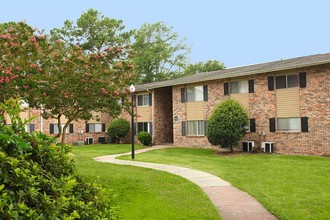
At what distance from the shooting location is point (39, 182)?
7.70ft

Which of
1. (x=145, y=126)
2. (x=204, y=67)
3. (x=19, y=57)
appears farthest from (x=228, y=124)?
(x=204, y=67)

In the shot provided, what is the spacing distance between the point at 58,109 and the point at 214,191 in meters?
6.44

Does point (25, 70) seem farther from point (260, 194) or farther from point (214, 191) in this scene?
point (260, 194)

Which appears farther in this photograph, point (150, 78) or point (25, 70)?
point (150, 78)

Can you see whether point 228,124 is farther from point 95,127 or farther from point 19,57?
point 95,127

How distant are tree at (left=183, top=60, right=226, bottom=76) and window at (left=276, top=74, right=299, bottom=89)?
2290 cm

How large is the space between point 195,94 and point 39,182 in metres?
24.7

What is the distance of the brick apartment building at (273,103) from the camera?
1955 cm

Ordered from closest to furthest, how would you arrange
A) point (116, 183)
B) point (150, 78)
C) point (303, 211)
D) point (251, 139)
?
point (303, 211)
point (116, 183)
point (251, 139)
point (150, 78)

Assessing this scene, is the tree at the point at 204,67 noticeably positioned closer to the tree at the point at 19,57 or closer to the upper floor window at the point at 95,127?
the upper floor window at the point at 95,127

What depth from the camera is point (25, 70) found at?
409 inches

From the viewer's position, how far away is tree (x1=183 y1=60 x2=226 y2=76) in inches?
1745

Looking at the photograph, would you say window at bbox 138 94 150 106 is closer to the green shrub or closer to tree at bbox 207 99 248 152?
the green shrub

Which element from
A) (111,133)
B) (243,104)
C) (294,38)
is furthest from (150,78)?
(294,38)
